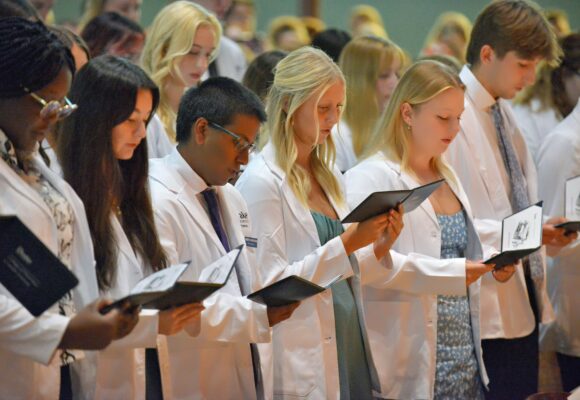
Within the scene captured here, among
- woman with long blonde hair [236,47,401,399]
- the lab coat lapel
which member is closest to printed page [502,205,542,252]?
woman with long blonde hair [236,47,401,399]

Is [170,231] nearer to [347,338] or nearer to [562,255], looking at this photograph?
[347,338]

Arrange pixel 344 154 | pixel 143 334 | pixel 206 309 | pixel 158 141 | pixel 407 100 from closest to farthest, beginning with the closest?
pixel 143 334, pixel 206 309, pixel 407 100, pixel 158 141, pixel 344 154

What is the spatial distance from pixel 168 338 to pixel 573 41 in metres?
3.03

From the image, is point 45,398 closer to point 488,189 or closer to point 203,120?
point 203,120

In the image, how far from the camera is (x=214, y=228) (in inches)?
122

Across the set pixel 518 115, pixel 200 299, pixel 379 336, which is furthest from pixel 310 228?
pixel 518 115

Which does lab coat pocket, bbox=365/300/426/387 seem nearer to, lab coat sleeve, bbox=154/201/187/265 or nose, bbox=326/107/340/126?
nose, bbox=326/107/340/126

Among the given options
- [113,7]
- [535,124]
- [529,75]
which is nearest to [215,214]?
[529,75]

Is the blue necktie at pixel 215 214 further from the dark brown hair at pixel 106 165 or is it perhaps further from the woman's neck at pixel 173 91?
the woman's neck at pixel 173 91

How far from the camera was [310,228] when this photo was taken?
11.2 feet

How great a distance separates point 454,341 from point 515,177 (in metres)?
0.94

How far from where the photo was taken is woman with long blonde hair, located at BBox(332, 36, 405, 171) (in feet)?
15.2

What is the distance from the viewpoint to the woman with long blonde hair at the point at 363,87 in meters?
4.63

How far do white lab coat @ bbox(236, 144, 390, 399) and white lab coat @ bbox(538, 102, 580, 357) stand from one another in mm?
1764
